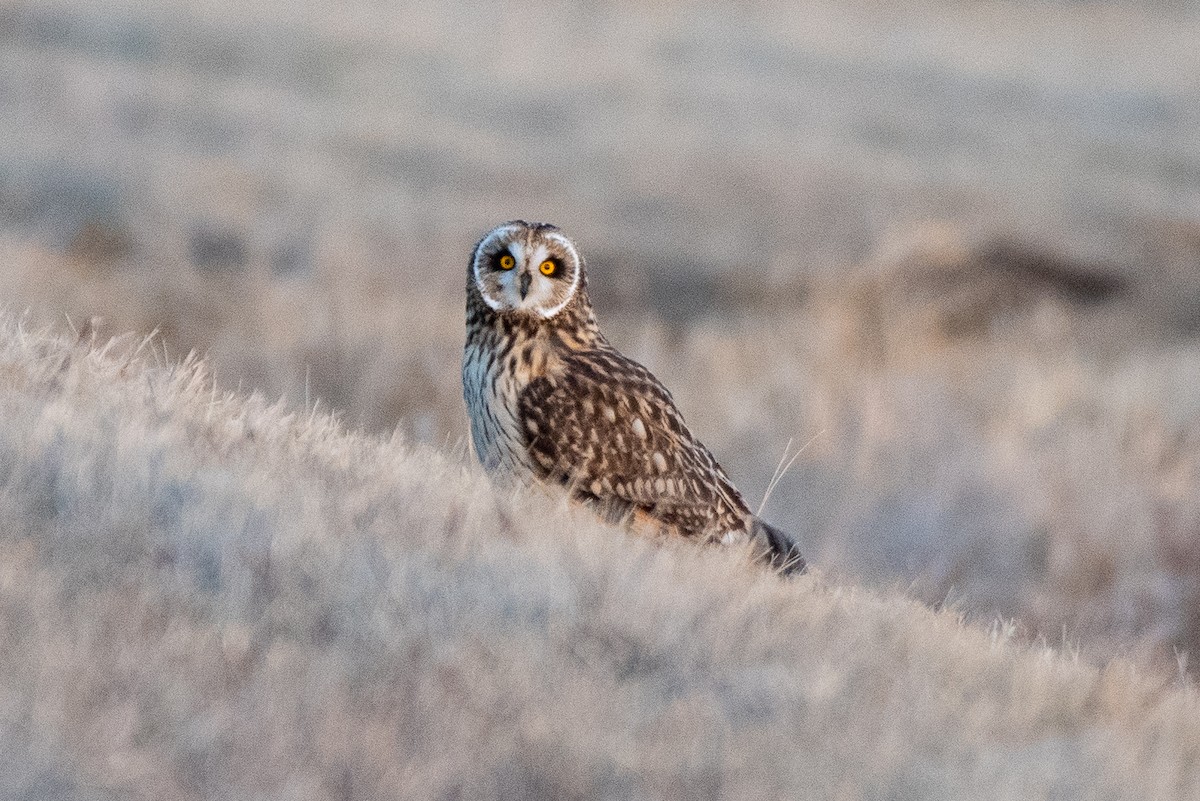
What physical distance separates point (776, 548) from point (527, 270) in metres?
1.30

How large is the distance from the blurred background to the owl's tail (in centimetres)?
70

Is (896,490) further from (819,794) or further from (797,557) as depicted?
(819,794)

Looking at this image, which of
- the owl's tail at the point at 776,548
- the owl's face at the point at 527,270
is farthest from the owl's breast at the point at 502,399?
the owl's tail at the point at 776,548

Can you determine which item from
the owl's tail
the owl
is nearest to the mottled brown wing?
the owl

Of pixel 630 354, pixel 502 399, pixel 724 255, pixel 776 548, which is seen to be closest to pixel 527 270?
pixel 502 399

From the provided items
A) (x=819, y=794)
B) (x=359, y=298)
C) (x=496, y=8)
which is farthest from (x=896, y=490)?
(x=496, y=8)

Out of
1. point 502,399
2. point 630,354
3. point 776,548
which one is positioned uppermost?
point 502,399

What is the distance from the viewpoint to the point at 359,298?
45.0 feet

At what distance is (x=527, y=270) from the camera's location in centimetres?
662

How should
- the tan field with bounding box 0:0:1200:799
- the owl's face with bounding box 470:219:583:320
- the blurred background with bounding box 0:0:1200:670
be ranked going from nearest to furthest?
the tan field with bounding box 0:0:1200:799, the owl's face with bounding box 470:219:583:320, the blurred background with bounding box 0:0:1200:670

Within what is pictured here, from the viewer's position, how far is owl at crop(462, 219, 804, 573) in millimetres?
6301

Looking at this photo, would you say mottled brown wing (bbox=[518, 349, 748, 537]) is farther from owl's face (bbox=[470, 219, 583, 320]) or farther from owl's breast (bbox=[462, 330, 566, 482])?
owl's face (bbox=[470, 219, 583, 320])

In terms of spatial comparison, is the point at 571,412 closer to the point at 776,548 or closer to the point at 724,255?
the point at 776,548

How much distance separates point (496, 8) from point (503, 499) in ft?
83.0
